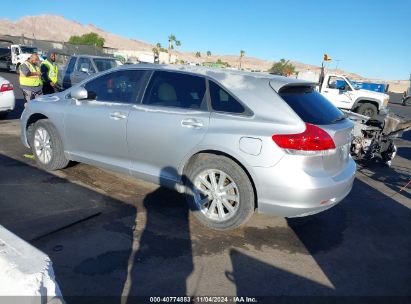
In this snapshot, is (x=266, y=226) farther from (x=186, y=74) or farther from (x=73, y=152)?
(x=73, y=152)

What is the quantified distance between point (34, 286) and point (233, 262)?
88.3 inches

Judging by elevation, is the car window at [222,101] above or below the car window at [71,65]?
above

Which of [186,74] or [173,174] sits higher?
[186,74]

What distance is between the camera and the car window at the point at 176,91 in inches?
158

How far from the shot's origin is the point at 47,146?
5.27 meters

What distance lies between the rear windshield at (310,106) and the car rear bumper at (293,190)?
555mm

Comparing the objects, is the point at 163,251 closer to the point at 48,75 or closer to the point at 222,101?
the point at 222,101

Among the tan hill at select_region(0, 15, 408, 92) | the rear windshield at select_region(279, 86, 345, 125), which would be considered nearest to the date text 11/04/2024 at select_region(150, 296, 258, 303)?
the rear windshield at select_region(279, 86, 345, 125)

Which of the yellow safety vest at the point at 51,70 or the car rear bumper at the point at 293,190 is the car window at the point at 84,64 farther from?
the car rear bumper at the point at 293,190

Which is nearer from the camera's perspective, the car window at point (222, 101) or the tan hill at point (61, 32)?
the car window at point (222, 101)

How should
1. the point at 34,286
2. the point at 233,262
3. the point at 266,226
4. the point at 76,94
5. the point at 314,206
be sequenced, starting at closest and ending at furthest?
the point at 34,286 → the point at 233,262 → the point at 314,206 → the point at 266,226 → the point at 76,94

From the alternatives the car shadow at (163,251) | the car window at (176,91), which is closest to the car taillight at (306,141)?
the car window at (176,91)

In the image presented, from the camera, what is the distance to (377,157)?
7.71 m

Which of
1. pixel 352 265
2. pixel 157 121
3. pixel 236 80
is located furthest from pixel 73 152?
pixel 352 265
